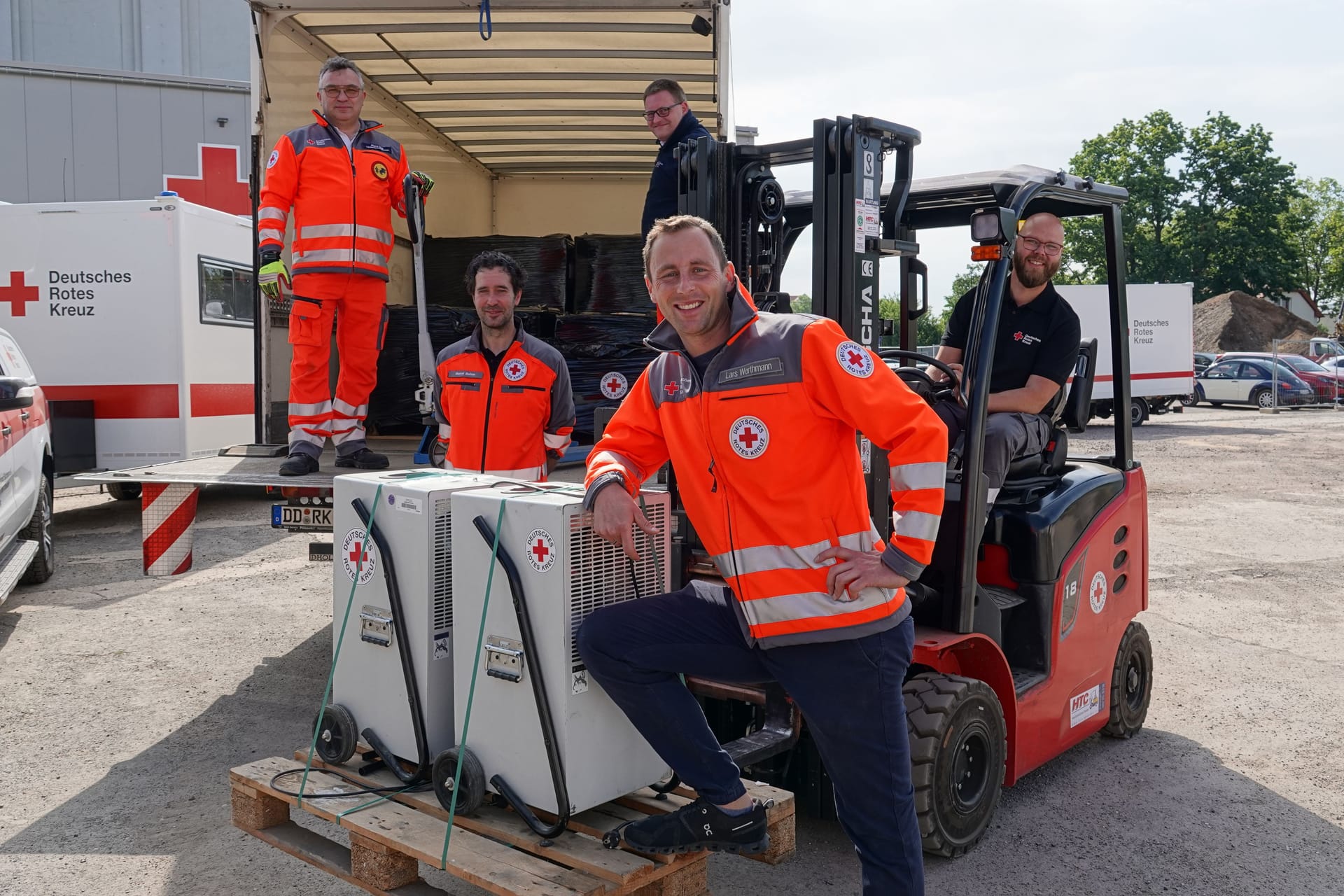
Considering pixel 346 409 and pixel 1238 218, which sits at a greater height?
pixel 1238 218

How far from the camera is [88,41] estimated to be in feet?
73.9

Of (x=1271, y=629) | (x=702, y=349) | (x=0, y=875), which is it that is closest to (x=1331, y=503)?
(x=1271, y=629)

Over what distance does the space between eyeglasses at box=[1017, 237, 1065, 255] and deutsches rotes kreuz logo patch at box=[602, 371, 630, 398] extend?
3.13 meters

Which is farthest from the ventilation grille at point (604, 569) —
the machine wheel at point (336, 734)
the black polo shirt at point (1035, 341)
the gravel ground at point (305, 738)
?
the black polo shirt at point (1035, 341)

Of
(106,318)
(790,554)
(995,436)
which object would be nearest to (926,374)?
(995,436)

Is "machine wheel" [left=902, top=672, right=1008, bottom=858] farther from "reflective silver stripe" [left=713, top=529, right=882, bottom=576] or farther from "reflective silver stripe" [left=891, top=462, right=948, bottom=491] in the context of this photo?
"reflective silver stripe" [left=891, top=462, right=948, bottom=491]

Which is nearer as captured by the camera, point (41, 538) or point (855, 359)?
point (855, 359)

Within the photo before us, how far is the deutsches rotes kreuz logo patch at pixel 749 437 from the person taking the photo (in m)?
2.66

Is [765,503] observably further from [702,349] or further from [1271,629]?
[1271,629]

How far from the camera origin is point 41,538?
26.2 feet

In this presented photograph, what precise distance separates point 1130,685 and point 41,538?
7.31 m

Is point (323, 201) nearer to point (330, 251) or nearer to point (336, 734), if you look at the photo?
point (330, 251)

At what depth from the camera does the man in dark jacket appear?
4895 mm

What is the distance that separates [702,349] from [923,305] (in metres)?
1.95
